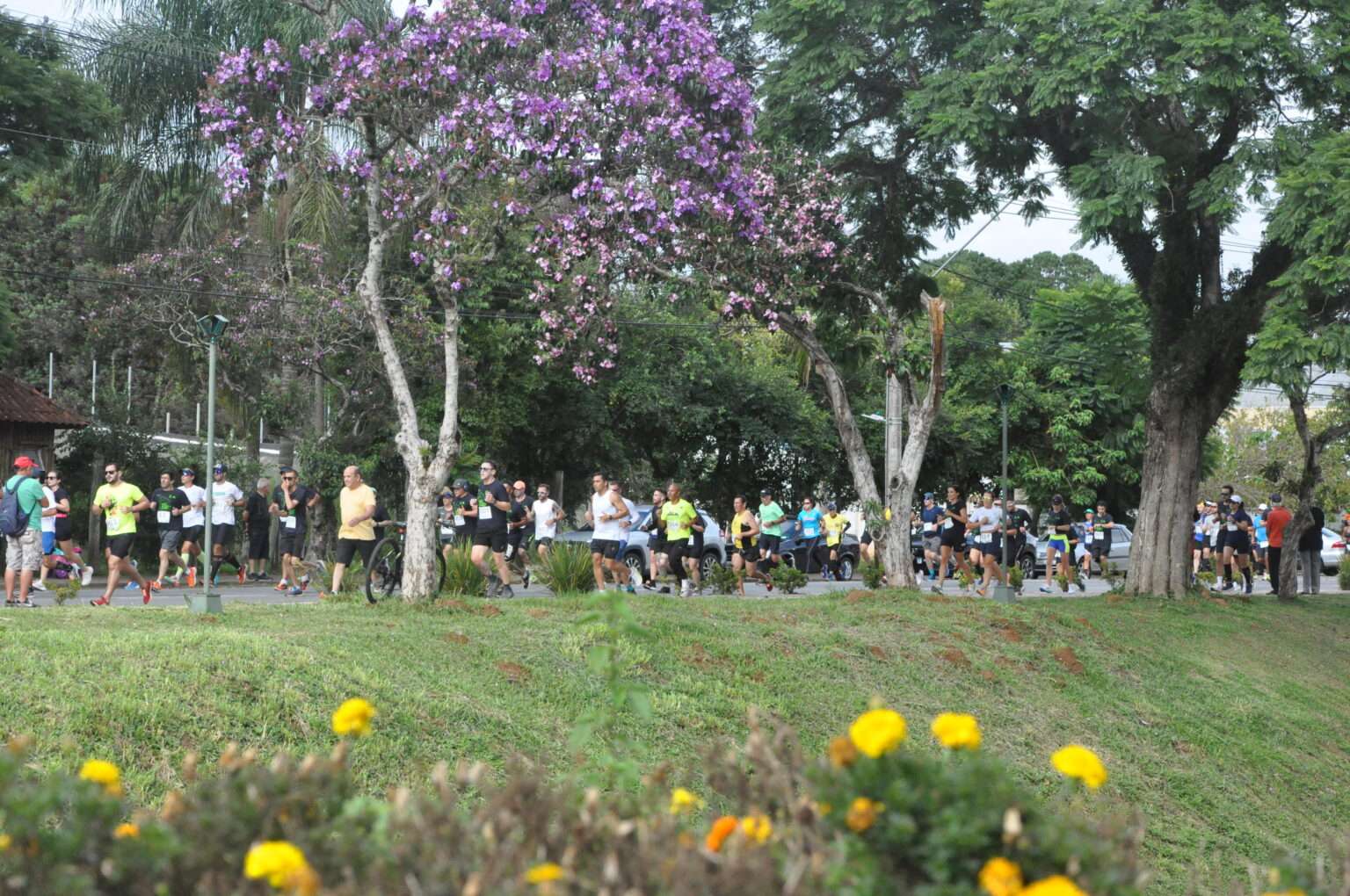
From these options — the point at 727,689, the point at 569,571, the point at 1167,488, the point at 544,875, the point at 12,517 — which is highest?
the point at 1167,488

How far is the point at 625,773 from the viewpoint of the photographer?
3537 millimetres

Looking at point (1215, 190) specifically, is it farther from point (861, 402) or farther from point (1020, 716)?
point (861, 402)

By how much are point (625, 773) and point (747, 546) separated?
2085cm

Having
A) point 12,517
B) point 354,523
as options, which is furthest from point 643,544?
point 12,517

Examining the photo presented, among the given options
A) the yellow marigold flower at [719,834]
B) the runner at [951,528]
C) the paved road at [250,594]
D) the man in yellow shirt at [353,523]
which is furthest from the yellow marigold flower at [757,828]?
the runner at [951,528]

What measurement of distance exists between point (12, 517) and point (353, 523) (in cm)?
354

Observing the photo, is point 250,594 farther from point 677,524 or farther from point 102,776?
point 102,776

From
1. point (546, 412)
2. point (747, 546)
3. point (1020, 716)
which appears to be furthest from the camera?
point (546, 412)

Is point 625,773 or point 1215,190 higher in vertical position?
point 1215,190

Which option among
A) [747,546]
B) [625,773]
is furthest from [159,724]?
[747,546]

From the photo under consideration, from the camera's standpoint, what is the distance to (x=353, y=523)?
16.5m

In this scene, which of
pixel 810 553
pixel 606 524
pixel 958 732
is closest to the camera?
pixel 958 732

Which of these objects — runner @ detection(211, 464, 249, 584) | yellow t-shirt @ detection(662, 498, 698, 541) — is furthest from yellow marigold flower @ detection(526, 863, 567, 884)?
runner @ detection(211, 464, 249, 584)

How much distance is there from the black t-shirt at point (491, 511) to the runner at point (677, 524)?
264 centimetres
